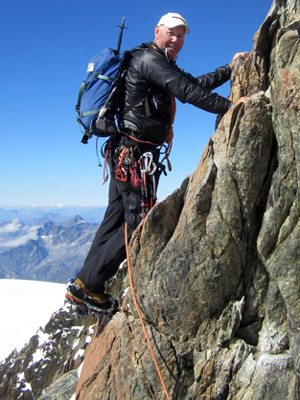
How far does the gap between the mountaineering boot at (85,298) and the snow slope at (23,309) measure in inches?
433

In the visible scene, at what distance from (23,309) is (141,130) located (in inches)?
764

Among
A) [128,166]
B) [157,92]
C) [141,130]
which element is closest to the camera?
[157,92]

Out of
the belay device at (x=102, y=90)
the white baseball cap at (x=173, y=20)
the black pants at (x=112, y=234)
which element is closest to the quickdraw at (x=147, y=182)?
the black pants at (x=112, y=234)

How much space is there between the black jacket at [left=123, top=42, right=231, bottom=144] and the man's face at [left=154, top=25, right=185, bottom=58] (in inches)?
8.8

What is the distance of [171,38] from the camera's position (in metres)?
6.42

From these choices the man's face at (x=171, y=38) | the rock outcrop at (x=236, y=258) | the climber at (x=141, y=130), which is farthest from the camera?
the man's face at (x=171, y=38)

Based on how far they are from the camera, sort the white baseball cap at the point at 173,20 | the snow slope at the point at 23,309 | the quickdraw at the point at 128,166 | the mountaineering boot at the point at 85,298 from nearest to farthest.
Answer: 1. the white baseball cap at the point at 173,20
2. the quickdraw at the point at 128,166
3. the mountaineering boot at the point at 85,298
4. the snow slope at the point at 23,309

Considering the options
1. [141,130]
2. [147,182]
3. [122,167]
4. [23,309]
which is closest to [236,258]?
[147,182]

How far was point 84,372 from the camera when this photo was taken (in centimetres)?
810

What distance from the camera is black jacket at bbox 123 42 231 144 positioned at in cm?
585

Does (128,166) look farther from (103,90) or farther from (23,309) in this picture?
(23,309)

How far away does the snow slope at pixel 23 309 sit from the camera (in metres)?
17.6

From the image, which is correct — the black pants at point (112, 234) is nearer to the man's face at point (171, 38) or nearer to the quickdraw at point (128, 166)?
the quickdraw at point (128, 166)

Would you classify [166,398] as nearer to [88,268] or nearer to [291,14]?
[88,268]
